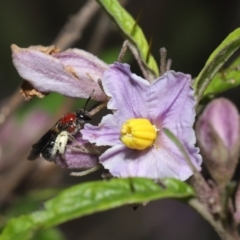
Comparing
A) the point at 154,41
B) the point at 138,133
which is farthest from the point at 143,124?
the point at 154,41

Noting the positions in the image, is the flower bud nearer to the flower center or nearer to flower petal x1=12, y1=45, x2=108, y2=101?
the flower center

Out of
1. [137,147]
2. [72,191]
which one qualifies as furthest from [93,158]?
[72,191]

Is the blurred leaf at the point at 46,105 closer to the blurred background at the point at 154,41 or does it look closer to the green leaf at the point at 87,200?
the blurred background at the point at 154,41

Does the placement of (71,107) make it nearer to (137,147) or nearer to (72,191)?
(137,147)

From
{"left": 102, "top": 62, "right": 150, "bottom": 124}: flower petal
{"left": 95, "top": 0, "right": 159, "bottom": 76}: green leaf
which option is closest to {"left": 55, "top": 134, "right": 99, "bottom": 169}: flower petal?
{"left": 102, "top": 62, "right": 150, "bottom": 124}: flower petal

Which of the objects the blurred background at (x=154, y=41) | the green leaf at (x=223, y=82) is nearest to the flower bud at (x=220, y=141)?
the green leaf at (x=223, y=82)

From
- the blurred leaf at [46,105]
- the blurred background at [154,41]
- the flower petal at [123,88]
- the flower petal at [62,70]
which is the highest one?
the flower petal at [62,70]
